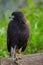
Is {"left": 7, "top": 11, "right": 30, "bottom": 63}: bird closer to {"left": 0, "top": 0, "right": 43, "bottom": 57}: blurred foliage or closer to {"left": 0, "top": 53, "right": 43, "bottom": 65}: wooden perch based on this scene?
{"left": 0, "top": 0, "right": 43, "bottom": 57}: blurred foliage

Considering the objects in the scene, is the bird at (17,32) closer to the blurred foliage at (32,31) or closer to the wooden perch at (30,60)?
the blurred foliage at (32,31)

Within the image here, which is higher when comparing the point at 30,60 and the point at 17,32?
the point at 17,32

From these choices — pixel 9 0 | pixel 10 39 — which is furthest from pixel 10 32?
pixel 9 0

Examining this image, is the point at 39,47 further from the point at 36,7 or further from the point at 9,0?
the point at 9,0

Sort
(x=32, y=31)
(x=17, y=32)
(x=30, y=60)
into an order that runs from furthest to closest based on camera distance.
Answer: (x=32, y=31)
(x=17, y=32)
(x=30, y=60)

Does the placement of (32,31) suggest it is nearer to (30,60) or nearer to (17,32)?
(17,32)

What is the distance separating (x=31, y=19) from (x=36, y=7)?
916 mm

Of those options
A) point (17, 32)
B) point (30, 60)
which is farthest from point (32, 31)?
point (30, 60)

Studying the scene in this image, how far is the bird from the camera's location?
263 inches

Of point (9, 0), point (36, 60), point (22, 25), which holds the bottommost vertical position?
point (36, 60)

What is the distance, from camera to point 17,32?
21.9 feet

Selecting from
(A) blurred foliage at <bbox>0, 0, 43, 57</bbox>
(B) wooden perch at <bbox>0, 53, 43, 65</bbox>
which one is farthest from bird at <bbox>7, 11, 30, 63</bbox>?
(B) wooden perch at <bbox>0, 53, 43, 65</bbox>

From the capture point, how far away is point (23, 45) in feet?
22.9

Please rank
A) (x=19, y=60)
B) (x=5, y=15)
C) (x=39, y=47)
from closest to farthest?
(x=19, y=60), (x=39, y=47), (x=5, y=15)
